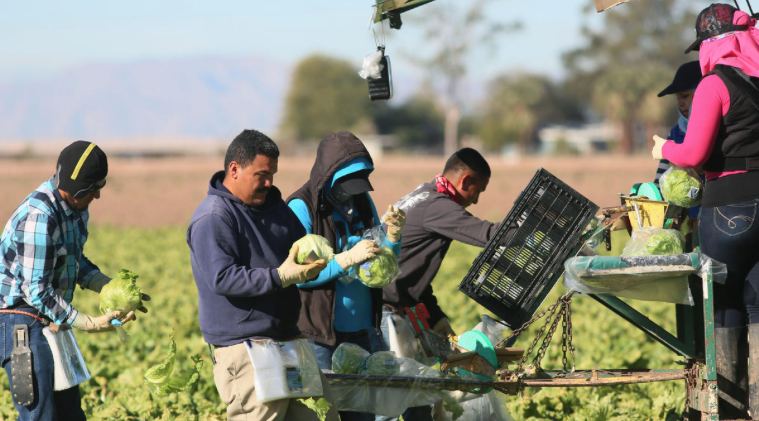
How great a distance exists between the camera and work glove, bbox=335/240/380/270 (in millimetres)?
3666

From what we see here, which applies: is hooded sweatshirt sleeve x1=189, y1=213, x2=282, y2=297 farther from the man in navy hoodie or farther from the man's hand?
the man's hand

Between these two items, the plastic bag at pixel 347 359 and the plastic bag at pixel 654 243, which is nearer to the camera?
the plastic bag at pixel 654 243

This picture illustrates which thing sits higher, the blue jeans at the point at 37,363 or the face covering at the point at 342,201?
the face covering at the point at 342,201

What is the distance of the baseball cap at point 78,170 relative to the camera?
379cm

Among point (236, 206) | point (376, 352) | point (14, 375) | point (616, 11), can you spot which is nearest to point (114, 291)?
point (14, 375)

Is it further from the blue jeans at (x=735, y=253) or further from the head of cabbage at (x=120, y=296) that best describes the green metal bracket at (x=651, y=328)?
the head of cabbage at (x=120, y=296)

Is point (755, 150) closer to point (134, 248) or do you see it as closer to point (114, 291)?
point (114, 291)

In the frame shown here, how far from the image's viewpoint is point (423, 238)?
4.69 m

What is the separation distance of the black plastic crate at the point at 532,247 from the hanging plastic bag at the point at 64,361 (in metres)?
1.97

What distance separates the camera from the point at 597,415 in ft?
17.2

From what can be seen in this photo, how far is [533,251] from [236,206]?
160 centimetres

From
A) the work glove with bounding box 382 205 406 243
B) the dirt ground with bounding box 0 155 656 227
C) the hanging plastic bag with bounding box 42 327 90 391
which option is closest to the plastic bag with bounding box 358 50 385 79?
the work glove with bounding box 382 205 406 243

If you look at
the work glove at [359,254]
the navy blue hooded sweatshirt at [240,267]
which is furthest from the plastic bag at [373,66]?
the work glove at [359,254]

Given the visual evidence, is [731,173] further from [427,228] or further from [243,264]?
[243,264]
